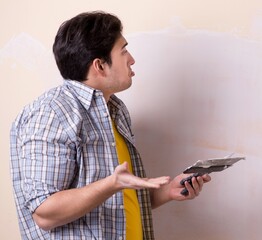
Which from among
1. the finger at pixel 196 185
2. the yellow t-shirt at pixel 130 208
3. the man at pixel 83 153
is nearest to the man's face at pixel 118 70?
the man at pixel 83 153

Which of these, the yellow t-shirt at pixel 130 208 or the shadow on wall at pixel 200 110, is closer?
the yellow t-shirt at pixel 130 208

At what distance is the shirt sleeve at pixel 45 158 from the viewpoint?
1.13 metres

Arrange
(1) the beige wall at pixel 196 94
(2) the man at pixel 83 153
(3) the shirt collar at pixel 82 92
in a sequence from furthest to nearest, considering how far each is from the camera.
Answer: (1) the beige wall at pixel 196 94 < (3) the shirt collar at pixel 82 92 < (2) the man at pixel 83 153

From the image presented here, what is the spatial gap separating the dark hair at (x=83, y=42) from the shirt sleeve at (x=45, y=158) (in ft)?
0.58

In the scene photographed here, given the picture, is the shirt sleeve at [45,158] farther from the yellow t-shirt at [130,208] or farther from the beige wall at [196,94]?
the beige wall at [196,94]

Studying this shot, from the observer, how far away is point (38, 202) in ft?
3.68

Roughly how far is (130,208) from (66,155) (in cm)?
27

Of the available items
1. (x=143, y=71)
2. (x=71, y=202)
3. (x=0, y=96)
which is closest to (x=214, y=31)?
(x=143, y=71)

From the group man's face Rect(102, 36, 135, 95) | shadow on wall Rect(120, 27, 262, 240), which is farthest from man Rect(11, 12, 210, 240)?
shadow on wall Rect(120, 27, 262, 240)

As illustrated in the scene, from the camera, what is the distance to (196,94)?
1.47 metres

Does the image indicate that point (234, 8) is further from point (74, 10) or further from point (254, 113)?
point (74, 10)

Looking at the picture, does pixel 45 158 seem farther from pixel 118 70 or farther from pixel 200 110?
pixel 200 110

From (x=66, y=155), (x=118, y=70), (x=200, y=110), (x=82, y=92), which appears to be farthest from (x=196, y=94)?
(x=66, y=155)

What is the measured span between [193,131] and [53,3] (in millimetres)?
613
